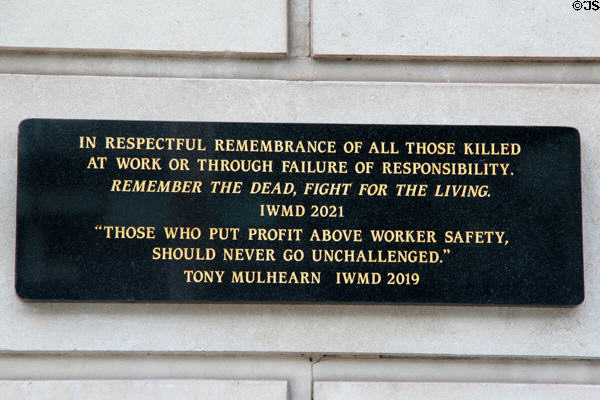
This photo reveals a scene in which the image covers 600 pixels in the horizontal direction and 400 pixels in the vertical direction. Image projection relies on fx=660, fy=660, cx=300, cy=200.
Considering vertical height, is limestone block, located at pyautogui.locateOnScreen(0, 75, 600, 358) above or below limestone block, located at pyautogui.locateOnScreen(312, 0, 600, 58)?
below

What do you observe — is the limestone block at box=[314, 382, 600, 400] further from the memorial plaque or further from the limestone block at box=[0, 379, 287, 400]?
the memorial plaque

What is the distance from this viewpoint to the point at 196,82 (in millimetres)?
3506

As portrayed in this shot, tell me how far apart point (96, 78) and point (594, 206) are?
8.96 feet

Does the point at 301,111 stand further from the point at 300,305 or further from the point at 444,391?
the point at 444,391

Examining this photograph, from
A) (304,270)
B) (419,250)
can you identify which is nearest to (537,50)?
(419,250)

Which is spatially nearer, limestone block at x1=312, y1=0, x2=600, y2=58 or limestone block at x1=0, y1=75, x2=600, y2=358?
limestone block at x1=0, y1=75, x2=600, y2=358

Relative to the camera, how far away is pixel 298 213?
3389 millimetres

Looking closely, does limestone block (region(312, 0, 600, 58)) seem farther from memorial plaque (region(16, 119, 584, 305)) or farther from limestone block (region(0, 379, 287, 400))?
limestone block (region(0, 379, 287, 400))

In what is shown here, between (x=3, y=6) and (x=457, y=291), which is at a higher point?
(x=3, y=6)

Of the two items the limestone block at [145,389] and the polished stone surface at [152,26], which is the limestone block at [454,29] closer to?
the polished stone surface at [152,26]

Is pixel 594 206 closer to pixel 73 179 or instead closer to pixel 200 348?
pixel 200 348

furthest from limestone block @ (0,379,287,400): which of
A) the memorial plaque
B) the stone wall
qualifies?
the memorial plaque

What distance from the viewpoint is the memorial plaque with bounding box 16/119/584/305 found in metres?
3.35

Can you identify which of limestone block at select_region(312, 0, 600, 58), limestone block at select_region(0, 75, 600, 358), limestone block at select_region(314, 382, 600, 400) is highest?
limestone block at select_region(312, 0, 600, 58)
